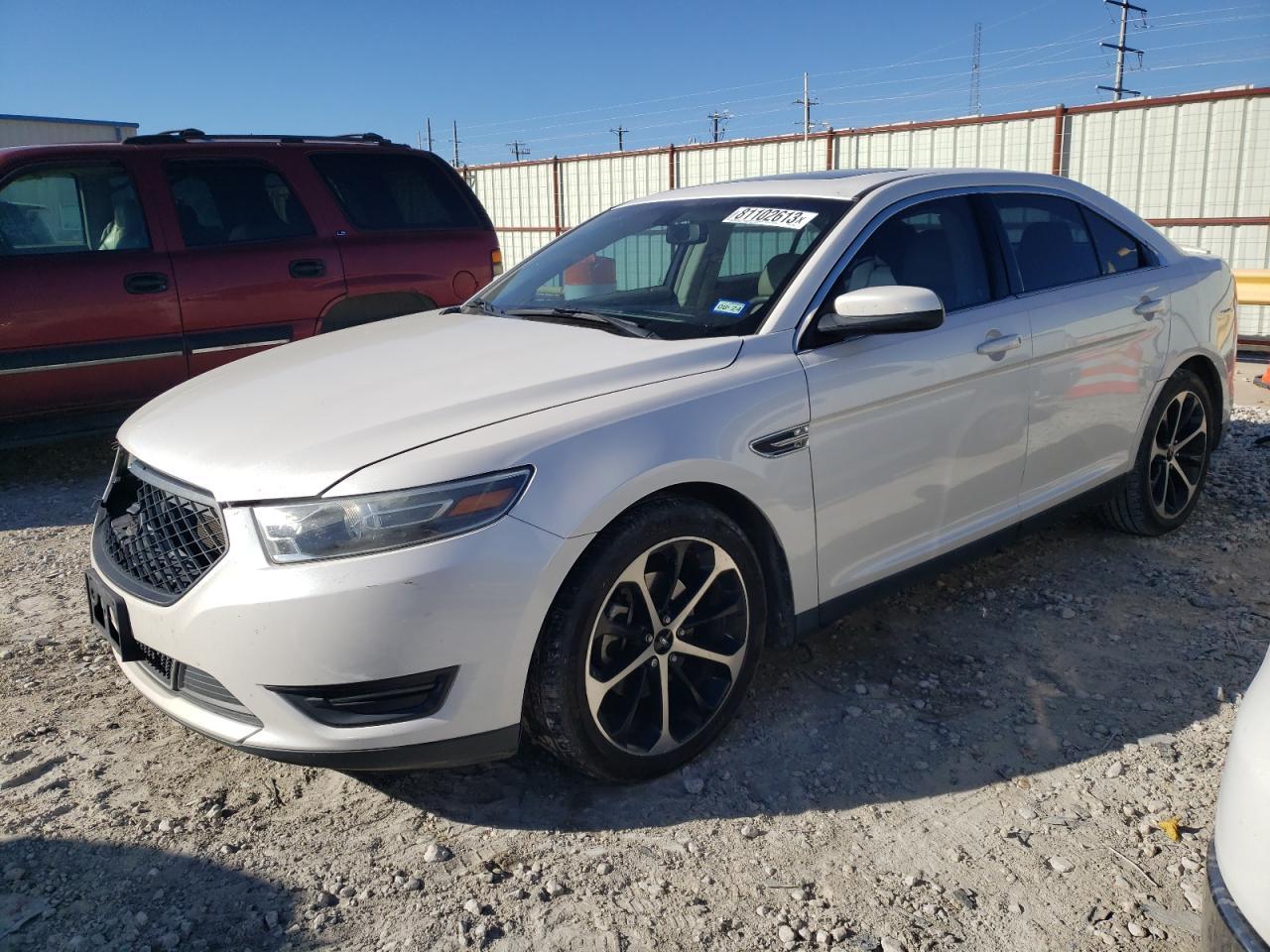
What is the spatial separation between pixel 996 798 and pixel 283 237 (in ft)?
17.1

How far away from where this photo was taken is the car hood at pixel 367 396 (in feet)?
8.36

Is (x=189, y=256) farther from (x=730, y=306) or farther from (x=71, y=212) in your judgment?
(x=730, y=306)

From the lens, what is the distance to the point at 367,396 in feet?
9.50

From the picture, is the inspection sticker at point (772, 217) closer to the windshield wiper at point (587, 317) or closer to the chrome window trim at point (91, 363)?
the windshield wiper at point (587, 317)

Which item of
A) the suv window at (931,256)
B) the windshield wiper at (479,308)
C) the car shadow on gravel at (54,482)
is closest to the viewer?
the suv window at (931,256)

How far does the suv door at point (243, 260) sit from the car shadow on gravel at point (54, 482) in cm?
96

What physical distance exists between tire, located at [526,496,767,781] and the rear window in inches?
178

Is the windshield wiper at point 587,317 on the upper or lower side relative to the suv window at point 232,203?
lower

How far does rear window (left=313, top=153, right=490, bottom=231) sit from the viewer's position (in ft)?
21.8

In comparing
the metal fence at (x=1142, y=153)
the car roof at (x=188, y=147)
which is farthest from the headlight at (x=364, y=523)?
the metal fence at (x=1142, y=153)

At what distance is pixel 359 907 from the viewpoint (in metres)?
2.45

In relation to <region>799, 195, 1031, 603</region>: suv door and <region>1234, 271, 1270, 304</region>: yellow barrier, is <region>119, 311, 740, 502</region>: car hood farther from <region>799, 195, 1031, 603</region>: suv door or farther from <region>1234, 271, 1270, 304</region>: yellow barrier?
<region>1234, 271, 1270, 304</region>: yellow barrier

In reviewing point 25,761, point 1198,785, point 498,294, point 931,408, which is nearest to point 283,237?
point 498,294

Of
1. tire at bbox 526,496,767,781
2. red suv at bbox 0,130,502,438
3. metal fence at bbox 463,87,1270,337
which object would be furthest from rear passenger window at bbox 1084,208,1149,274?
metal fence at bbox 463,87,1270,337
